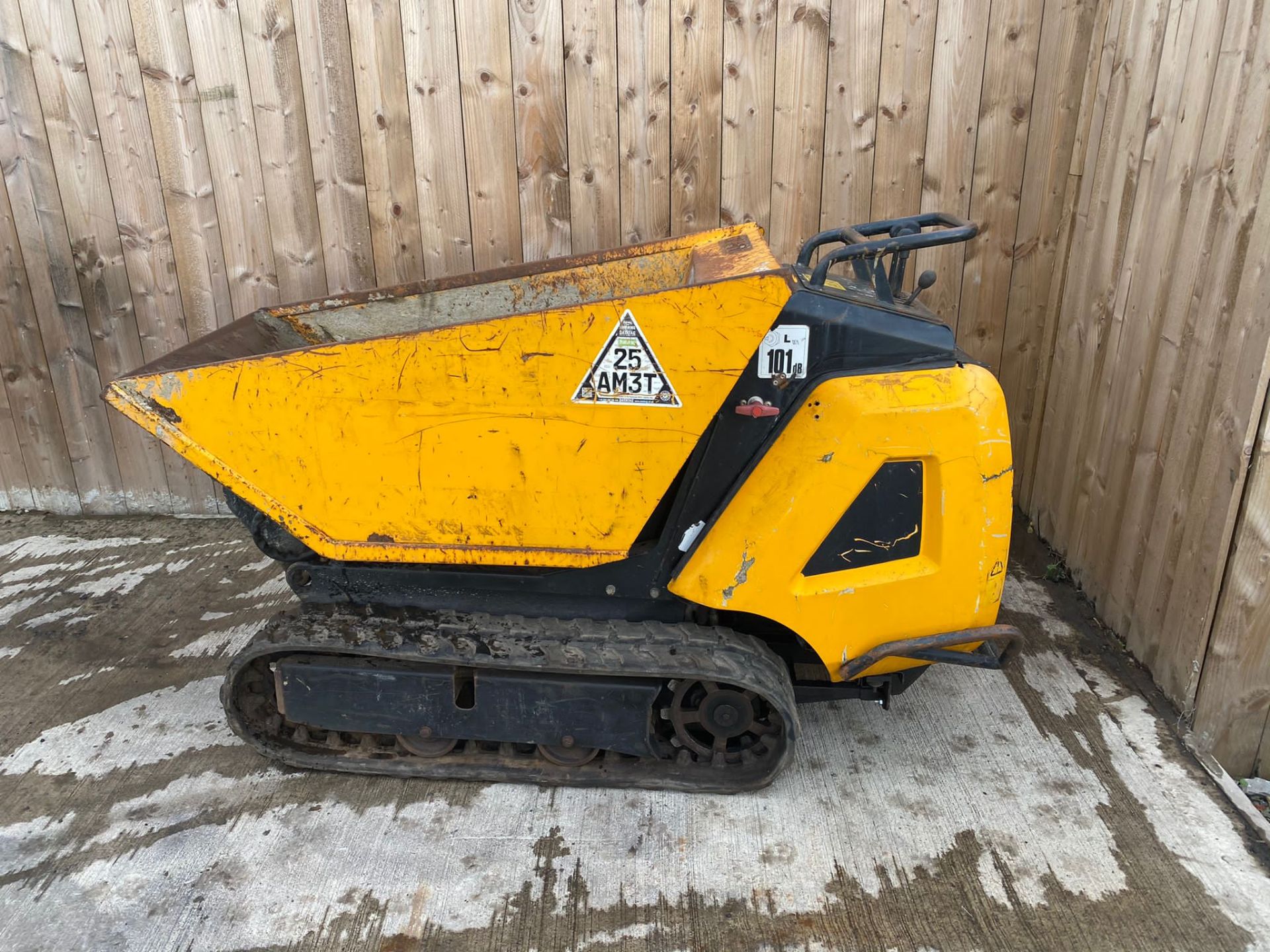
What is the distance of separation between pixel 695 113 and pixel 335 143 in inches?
63.5

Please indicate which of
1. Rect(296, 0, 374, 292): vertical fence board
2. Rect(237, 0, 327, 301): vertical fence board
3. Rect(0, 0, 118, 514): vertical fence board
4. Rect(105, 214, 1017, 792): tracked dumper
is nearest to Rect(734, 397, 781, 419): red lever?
Rect(105, 214, 1017, 792): tracked dumper

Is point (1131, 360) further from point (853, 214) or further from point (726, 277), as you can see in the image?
point (726, 277)

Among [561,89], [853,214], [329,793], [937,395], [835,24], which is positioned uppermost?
[835,24]

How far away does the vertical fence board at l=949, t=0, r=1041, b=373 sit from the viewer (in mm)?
3775

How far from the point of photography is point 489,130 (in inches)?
155

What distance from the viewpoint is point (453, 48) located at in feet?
12.6

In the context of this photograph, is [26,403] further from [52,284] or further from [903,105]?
[903,105]

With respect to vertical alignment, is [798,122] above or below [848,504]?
above

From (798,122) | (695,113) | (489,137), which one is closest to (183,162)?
(489,137)

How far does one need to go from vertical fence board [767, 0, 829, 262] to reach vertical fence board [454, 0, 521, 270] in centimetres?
116

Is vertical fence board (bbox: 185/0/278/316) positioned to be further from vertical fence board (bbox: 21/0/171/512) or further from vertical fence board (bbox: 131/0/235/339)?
vertical fence board (bbox: 21/0/171/512)

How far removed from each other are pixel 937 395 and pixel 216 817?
244 centimetres

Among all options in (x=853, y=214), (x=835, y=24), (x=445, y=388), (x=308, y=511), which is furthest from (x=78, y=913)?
(x=835, y=24)

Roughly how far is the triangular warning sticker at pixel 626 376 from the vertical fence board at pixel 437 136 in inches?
78.0
